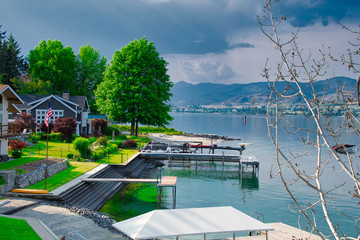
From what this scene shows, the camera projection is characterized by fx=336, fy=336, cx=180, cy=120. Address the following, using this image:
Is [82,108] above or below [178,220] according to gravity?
above

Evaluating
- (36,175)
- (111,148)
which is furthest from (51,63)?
(36,175)

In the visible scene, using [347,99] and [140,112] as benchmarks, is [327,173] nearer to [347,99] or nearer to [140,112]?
[140,112]

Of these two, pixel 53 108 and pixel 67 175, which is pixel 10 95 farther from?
pixel 53 108

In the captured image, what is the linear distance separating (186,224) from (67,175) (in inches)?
662

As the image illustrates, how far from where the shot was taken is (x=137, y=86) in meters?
58.3

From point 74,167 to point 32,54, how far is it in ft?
181

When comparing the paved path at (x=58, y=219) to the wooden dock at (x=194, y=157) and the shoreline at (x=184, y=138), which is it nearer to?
the wooden dock at (x=194, y=157)

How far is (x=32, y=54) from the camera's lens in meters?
78.8

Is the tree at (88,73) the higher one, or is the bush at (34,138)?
the tree at (88,73)

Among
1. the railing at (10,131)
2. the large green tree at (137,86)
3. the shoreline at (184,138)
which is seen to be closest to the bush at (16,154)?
the railing at (10,131)

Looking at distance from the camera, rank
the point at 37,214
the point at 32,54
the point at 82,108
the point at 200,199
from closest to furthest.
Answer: the point at 37,214 < the point at 200,199 < the point at 82,108 < the point at 32,54

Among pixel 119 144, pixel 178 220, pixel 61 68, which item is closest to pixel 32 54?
pixel 61 68

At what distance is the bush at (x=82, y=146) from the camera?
36938 millimetres

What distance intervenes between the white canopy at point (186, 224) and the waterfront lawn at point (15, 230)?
3.84m
